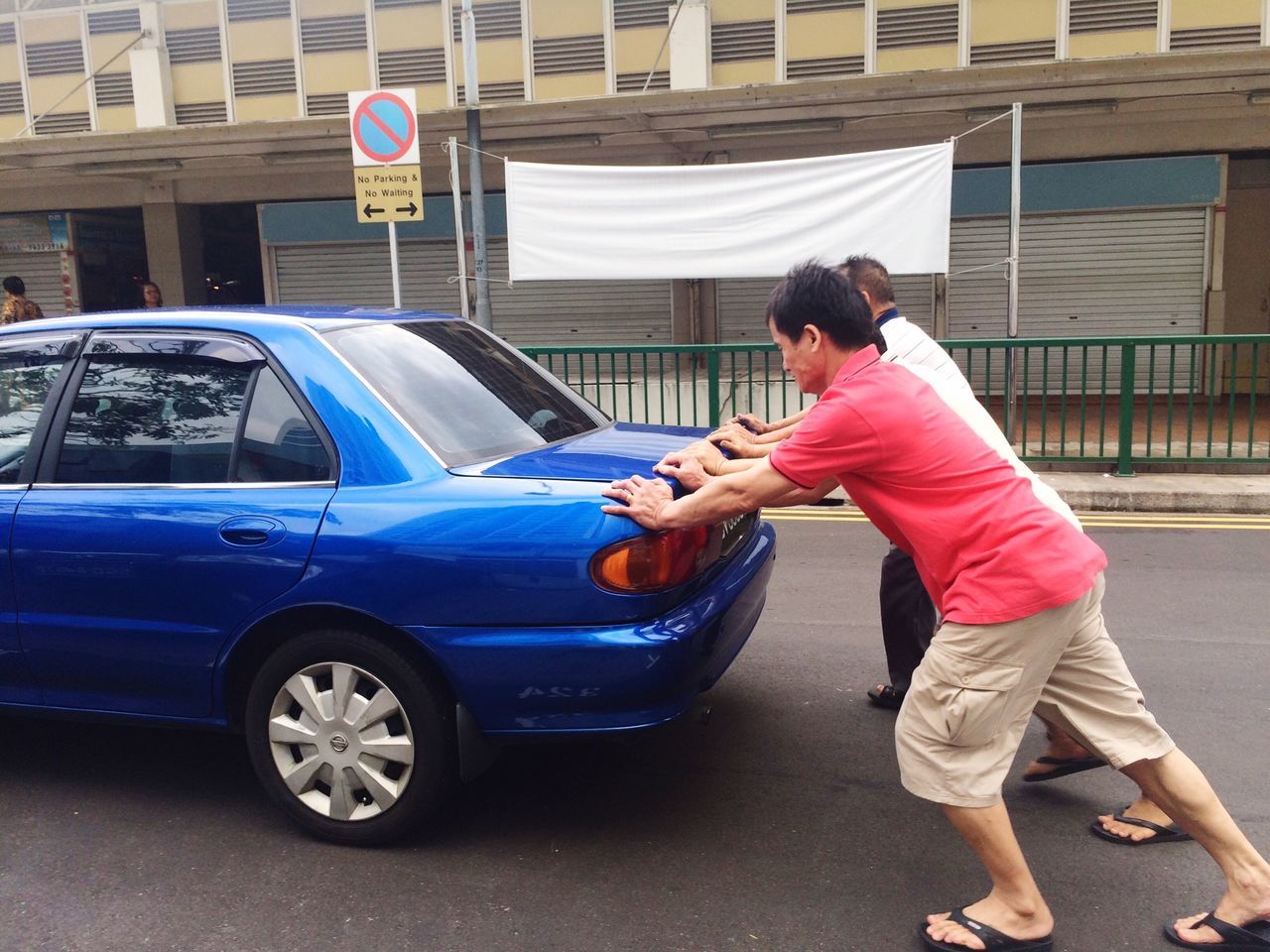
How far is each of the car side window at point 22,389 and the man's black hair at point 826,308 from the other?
2459mm

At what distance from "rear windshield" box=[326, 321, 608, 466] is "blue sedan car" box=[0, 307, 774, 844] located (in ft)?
0.04

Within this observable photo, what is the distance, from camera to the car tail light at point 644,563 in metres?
3.05

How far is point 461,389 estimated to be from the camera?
12.3 ft

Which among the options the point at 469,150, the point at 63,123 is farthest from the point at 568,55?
the point at 63,123

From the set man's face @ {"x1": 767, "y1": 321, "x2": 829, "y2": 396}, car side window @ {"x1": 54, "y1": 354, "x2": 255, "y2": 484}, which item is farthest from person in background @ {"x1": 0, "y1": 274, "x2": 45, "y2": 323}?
man's face @ {"x1": 767, "y1": 321, "x2": 829, "y2": 396}

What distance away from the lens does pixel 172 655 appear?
3.38m

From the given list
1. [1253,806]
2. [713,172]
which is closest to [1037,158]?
[713,172]

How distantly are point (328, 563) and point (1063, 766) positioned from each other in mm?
2497

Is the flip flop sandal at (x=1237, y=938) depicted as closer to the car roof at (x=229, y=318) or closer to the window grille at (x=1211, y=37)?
the car roof at (x=229, y=318)

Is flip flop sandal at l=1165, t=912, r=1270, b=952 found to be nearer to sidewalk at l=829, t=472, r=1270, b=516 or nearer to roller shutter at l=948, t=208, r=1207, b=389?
sidewalk at l=829, t=472, r=1270, b=516

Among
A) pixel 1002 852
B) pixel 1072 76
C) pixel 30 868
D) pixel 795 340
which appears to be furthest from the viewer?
pixel 1072 76

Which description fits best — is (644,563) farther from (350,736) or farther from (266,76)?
(266,76)

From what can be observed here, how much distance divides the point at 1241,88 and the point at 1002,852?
1022 cm

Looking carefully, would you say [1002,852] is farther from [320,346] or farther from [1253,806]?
[320,346]
